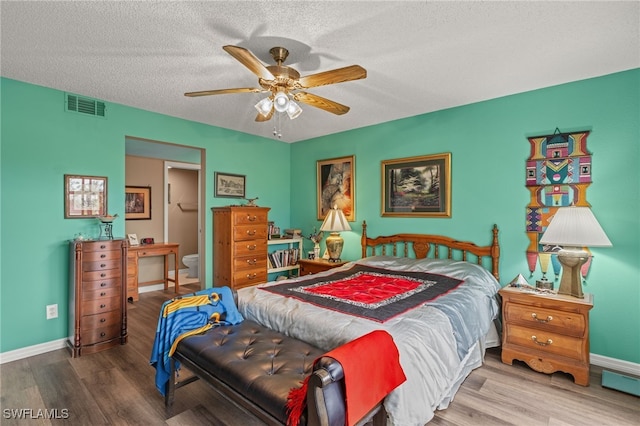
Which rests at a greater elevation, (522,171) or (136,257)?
(522,171)

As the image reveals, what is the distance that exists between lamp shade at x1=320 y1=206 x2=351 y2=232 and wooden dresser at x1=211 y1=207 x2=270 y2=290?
899 mm

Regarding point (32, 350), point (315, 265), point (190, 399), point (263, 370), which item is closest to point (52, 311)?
point (32, 350)

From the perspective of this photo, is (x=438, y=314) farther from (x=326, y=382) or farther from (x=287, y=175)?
(x=287, y=175)

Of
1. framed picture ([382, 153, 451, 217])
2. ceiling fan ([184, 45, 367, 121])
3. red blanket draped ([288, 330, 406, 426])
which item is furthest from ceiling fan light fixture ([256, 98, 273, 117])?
framed picture ([382, 153, 451, 217])

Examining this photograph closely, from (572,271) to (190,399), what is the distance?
3140 millimetres

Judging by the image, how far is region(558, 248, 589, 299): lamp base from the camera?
246 centimetres

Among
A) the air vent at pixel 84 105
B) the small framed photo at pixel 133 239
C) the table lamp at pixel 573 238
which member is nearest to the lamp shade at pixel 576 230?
the table lamp at pixel 573 238

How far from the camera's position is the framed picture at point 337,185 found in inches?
175

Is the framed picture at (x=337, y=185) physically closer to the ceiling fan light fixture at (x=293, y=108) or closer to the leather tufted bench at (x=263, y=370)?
the ceiling fan light fixture at (x=293, y=108)

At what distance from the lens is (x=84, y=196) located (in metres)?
3.15

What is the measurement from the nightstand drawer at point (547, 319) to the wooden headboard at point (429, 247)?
1.71 ft

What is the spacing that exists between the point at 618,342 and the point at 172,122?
16.7 feet

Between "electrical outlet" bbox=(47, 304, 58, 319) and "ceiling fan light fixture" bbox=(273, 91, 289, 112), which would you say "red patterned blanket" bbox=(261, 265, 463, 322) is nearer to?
"ceiling fan light fixture" bbox=(273, 91, 289, 112)

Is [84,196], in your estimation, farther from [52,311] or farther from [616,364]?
[616,364]
